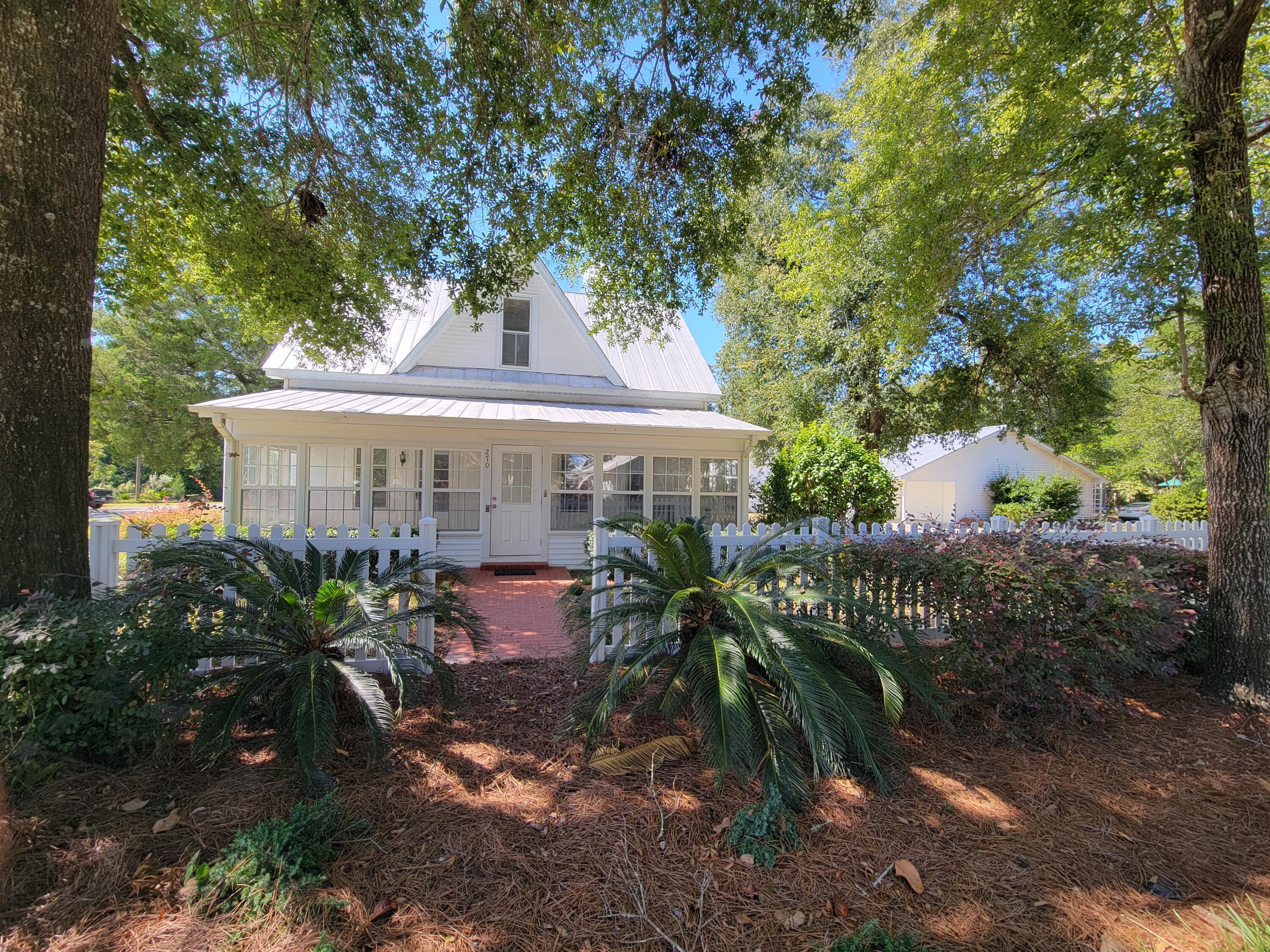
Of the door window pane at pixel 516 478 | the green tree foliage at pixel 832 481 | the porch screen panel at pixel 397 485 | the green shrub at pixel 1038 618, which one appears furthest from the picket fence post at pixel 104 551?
the green tree foliage at pixel 832 481

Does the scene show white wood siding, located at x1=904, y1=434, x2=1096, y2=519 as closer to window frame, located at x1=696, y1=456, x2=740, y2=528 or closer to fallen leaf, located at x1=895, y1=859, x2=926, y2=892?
window frame, located at x1=696, y1=456, x2=740, y2=528

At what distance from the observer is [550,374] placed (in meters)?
12.6

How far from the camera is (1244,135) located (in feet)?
14.2

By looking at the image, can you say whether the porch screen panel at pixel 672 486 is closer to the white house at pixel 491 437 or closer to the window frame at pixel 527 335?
the white house at pixel 491 437

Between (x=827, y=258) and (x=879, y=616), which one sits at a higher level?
(x=827, y=258)

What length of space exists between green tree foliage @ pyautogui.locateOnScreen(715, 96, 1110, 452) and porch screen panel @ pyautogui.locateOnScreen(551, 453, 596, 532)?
487 centimetres

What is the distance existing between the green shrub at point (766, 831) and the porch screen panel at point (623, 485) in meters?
9.03

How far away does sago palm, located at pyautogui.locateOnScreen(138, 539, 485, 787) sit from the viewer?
2.84m

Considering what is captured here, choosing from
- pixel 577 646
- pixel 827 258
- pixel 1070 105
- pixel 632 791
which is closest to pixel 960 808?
pixel 632 791

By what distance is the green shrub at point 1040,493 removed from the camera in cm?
2292

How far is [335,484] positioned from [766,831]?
33.4 feet

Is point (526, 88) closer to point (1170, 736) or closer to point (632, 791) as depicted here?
point (632, 791)

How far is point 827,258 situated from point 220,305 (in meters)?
21.1

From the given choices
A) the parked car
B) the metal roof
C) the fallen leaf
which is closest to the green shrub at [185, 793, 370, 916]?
the fallen leaf
